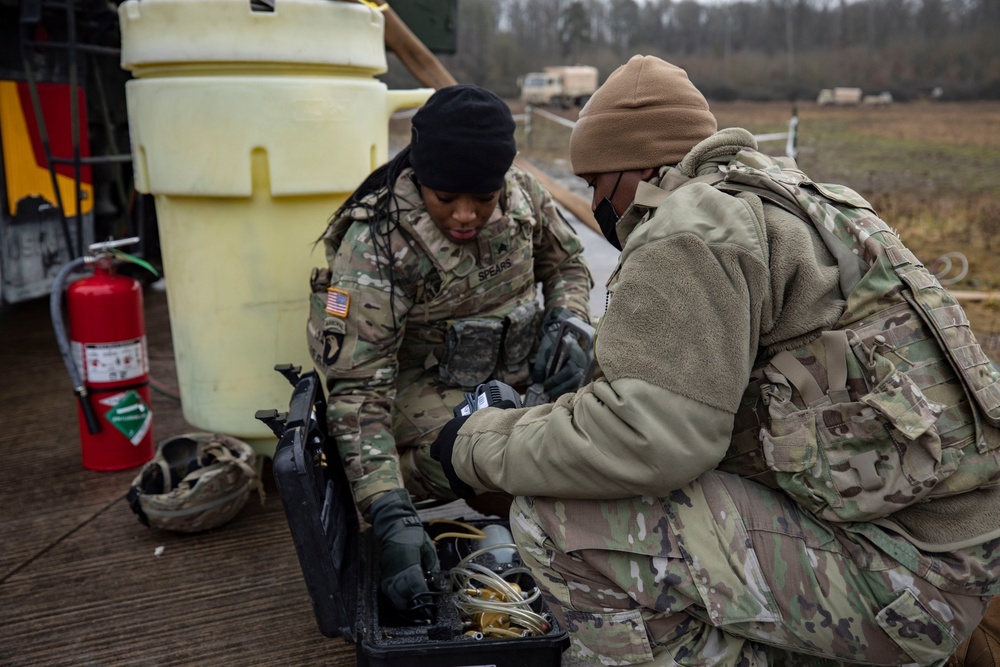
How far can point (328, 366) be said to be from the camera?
7.90ft

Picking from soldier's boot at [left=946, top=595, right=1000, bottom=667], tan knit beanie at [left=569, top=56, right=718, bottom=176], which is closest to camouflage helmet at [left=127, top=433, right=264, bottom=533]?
tan knit beanie at [left=569, top=56, right=718, bottom=176]

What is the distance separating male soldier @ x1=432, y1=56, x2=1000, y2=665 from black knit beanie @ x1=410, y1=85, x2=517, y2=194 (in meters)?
0.77

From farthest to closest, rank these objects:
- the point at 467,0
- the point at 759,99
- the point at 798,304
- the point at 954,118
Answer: the point at 467,0
the point at 759,99
the point at 954,118
the point at 798,304

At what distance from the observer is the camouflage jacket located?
57.2 inches

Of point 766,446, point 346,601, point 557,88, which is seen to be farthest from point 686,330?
point 557,88

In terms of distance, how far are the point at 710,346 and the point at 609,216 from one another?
1.90 feet

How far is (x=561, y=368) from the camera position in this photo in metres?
2.64

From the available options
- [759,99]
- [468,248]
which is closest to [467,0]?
[759,99]

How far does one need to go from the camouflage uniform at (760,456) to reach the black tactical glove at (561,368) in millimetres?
842

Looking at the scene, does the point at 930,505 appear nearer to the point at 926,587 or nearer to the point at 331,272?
the point at 926,587

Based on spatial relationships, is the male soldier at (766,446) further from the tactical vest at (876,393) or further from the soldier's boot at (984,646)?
the soldier's boot at (984,646)

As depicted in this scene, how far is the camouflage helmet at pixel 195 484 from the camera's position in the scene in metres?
2.72

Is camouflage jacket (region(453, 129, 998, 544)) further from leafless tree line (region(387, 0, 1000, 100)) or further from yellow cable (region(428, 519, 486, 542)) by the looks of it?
leafless tree line (region(387, 0, 1000, 100))

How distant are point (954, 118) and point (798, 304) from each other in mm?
28316
